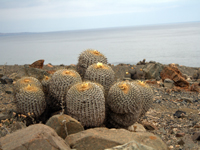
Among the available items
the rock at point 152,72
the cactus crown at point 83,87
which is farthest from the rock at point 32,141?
the rock at point 152,72

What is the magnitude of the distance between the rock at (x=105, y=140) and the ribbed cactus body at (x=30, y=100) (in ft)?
5.29

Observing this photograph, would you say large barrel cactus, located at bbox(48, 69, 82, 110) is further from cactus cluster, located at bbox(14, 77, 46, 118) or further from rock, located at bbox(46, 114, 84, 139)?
rock, located at bbox(46, 114, 84, 139)

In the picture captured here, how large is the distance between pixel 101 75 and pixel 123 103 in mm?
917

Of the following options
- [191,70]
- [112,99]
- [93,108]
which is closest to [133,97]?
[112,99]

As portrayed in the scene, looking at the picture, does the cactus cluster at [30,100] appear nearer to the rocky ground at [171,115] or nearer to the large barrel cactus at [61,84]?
the large barrel cactus at [61,84]

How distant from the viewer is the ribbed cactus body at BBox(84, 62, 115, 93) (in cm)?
516

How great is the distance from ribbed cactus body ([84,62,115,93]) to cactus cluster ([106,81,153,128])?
42 cm

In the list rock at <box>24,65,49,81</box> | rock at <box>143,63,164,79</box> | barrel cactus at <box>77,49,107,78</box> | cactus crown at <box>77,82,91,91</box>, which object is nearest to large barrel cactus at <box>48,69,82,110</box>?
cactus crown at <box>77,82,91,91</box>

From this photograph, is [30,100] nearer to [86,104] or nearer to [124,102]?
[86,104]

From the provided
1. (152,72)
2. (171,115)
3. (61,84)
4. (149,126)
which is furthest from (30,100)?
(152,72)

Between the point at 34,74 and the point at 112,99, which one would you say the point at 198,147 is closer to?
the point at 112,99

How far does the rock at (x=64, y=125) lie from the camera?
13.1 feet

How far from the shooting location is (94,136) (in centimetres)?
353

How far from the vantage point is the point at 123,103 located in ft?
15.2
